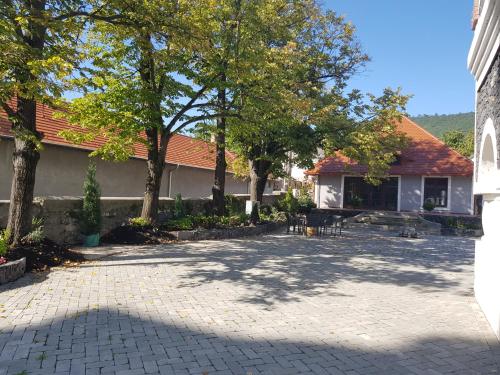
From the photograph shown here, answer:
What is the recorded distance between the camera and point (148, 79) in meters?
13.1

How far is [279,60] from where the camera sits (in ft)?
49.2

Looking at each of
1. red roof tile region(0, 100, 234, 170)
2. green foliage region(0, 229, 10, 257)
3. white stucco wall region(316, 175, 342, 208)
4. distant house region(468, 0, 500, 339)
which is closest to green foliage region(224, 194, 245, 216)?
red roof tile region(0, 100, 234, 170)

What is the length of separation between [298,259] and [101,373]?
7373mm

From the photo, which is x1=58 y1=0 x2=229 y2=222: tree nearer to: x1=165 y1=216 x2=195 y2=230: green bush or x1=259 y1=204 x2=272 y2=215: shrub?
x1=165 y1=216 x2=195 y2=230: green bush

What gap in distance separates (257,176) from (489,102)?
558 inches

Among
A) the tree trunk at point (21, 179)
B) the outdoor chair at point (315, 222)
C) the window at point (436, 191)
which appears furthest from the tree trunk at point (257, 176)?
the tree trunk at point (21, 179)

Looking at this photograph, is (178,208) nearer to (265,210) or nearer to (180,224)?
(180,224)

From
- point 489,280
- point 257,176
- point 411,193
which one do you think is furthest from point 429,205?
point 489,280

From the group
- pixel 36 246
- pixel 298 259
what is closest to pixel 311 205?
pixel 298 259

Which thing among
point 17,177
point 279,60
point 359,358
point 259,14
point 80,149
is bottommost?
point 359,358

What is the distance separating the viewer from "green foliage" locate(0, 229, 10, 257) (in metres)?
7.47

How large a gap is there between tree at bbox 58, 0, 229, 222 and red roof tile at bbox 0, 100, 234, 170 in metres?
1.61

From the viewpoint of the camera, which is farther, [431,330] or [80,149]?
[80,149]

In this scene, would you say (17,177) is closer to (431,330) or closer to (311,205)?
(431,330)
